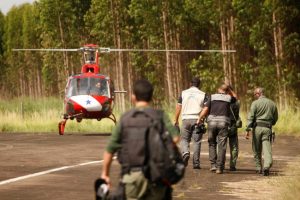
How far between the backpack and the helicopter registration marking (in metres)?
25.0

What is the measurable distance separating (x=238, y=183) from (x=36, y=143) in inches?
530

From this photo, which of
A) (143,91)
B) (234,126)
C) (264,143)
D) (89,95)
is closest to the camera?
(143,91)

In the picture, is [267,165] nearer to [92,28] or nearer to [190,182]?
[190,182]

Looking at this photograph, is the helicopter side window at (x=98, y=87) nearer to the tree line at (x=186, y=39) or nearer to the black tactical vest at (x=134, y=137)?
the tree line at (x=186, y=39)

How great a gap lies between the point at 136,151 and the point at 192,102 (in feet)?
33.5

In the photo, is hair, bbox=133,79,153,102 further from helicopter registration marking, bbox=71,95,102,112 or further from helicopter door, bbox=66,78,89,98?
helicopter door, bbox=66,78,89,98

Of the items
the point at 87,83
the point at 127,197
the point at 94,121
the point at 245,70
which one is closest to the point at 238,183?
the point at 127,197

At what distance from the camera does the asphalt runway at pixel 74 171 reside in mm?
15070

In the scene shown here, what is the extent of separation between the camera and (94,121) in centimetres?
4169

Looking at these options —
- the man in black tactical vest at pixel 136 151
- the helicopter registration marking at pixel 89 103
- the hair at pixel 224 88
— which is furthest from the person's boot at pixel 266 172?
the helicopter registration marking at pixel 89 103

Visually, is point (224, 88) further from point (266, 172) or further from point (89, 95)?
point (89, 95)

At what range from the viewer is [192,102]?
1864 centimetres

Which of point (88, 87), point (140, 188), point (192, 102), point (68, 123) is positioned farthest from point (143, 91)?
point (68, 123)

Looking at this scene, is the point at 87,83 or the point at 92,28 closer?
the point at 87,83
